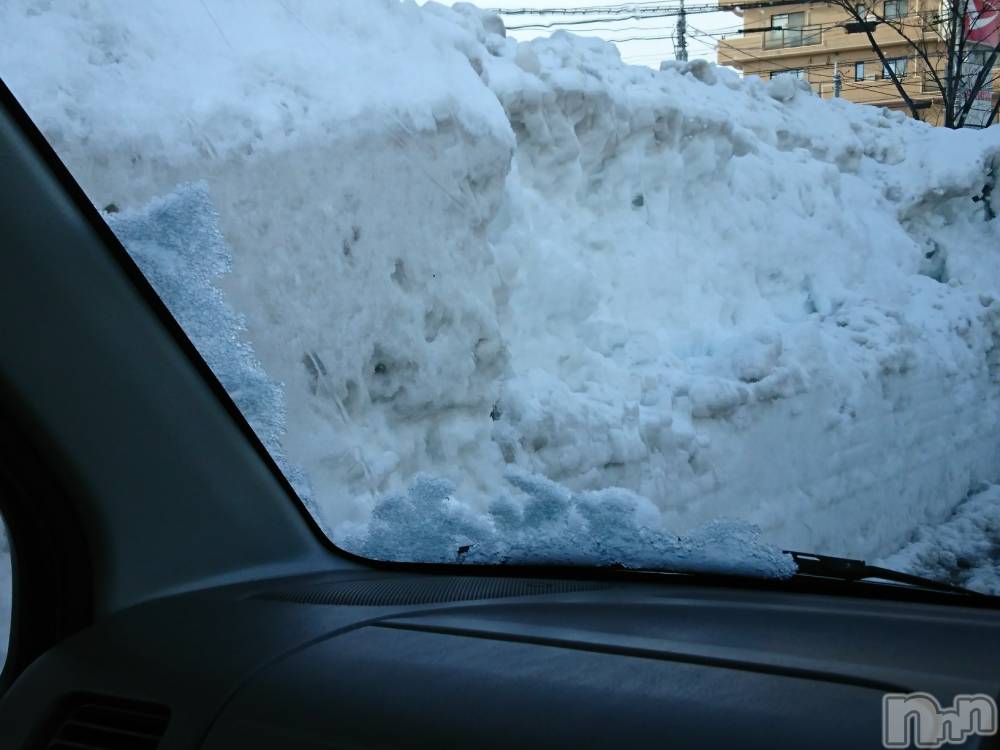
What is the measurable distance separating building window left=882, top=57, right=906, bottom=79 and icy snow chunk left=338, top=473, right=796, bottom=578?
132 centimetres

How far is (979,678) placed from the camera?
1.34 m

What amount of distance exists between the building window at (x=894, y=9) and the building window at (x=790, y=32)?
18 centimetres

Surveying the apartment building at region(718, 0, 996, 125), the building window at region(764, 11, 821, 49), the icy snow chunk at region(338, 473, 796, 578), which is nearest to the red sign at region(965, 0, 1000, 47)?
the apartment building at region(718, 0, 996, 125)

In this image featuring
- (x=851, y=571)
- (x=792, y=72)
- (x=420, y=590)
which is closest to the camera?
(x=851, y=571)

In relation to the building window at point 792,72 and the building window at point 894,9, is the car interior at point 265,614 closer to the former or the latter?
the building window at point 894,9

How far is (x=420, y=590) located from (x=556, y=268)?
2842 millimetres

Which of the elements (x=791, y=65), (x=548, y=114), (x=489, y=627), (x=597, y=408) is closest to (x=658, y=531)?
(x=489, y=627)

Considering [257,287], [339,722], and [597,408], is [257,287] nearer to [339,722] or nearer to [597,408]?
[597,408]

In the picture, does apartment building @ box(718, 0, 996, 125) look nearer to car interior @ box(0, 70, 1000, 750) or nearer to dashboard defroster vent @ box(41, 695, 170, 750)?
car interior @ box(0, 70, 1000, 750)

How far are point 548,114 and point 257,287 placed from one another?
232 centimetres

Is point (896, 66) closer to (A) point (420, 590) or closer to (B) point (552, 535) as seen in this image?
(B) point (552, 535)

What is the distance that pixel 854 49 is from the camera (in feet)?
9.05

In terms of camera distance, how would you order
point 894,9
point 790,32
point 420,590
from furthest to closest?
point 790,32 → point 894,9 → point 420,590

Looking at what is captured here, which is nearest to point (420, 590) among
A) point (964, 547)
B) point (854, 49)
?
point (964, 547)
